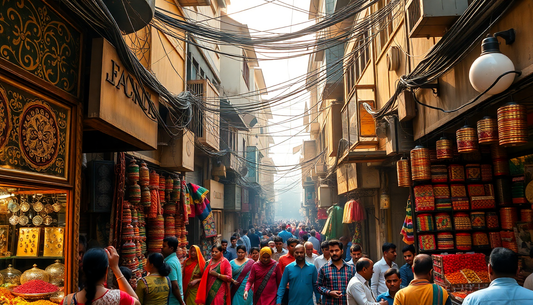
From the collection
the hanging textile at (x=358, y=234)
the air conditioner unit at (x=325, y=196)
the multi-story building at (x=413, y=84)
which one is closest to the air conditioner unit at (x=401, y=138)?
the multi-story building at (x=413, y=84)

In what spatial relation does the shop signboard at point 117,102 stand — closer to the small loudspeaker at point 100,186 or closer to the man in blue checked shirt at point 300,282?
the small loudspeaker at point 100,186

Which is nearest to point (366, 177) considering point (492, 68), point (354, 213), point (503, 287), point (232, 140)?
point (354, 213)

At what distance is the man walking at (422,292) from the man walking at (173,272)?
285cm

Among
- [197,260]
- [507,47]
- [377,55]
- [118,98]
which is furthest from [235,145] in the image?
[507,47]

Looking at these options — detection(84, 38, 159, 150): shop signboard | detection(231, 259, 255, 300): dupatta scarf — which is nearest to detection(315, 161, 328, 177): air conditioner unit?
detection(231, 259, 255, 300): dupatta scarf

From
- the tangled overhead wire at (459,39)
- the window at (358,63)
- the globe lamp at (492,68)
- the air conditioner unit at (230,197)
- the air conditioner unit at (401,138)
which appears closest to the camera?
the globe lamp at (492,68)

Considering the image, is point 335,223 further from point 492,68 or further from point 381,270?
point 492,68

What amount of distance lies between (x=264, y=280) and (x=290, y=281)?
637 millimetres

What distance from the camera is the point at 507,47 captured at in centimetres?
433

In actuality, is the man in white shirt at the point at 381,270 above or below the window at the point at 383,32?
below

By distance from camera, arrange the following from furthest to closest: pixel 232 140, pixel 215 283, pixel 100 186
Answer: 1. pixel 232 140
2. pixel 215 283
3. pixel 100 186

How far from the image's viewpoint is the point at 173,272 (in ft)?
18.3

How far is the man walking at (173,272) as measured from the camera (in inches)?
211

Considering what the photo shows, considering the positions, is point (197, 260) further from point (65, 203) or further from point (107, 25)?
point (107, 25)
